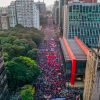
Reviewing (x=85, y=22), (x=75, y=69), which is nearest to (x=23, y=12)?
(x=85, y=22)

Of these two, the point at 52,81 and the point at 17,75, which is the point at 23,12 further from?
the point at 17,75

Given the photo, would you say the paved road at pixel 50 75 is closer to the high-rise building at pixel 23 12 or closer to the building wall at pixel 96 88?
the building wall at pixel 96 88

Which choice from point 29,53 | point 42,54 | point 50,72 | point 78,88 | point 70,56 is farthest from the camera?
point 42,54

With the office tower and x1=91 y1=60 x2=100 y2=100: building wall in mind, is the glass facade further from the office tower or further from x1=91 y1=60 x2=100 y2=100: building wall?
x1=91 y1=60 x2=100 y2=100: building wall

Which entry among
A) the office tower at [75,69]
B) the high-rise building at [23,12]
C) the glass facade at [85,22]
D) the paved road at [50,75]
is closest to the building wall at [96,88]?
the paved road at [50,75]

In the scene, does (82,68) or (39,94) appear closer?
(39,94)

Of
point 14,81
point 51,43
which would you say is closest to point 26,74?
point 14,81

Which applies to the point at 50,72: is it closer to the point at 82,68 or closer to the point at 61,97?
the point at 82,68

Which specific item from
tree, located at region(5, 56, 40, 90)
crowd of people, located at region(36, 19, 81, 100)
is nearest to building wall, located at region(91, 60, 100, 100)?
crowd of people, located at region(36, 19, 81, 100)
